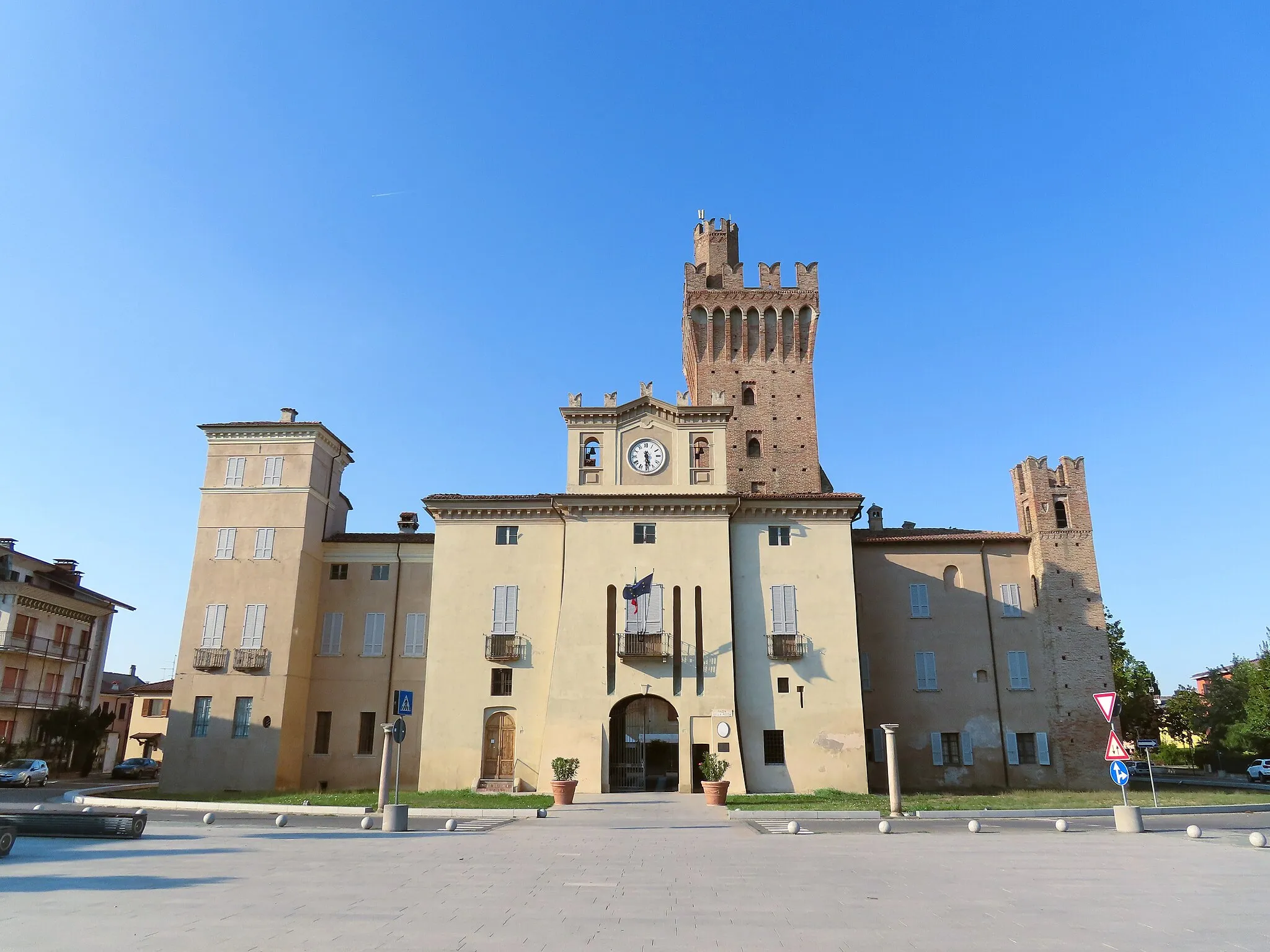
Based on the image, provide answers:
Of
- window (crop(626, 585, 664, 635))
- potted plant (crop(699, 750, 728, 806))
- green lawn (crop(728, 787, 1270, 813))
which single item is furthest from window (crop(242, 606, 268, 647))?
green lawn (crop(728, 787, 1270, 813))

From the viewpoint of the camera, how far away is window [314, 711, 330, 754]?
118ft

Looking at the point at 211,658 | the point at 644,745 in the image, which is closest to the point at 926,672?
the point at 644,745

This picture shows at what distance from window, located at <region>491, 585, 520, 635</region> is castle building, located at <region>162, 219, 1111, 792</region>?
0.09m

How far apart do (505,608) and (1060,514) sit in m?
25.3

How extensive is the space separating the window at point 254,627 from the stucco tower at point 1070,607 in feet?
111

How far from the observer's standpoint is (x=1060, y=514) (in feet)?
125

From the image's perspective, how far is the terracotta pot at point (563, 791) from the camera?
26.7m

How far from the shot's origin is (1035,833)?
19.1 meters

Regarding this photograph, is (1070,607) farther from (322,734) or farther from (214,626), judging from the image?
(214,626)

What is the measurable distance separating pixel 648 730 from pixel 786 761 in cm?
550

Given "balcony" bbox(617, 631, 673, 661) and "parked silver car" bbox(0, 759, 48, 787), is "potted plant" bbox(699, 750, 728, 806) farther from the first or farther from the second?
"parked silver car" bbox(0, 759, 48, 787)

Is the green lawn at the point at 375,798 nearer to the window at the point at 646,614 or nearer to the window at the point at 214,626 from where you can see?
the window at the point at 214,626

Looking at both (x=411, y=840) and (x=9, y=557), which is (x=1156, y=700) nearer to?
(x=411, y=840)

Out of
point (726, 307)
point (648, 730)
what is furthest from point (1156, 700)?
point (648, 730)
